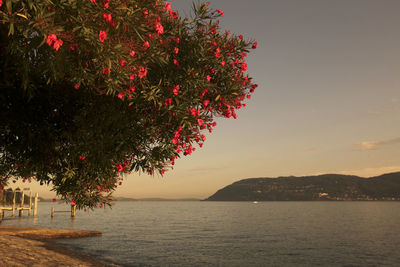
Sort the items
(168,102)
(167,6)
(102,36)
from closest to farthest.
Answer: (102,36) < (168,102) < (167,6)

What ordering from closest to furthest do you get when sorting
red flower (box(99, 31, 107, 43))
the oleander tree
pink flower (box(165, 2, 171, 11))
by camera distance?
red flower (box(99, 31, 107, 43))
the oleander tree
pink flower (box(165, 2, 171, 11))

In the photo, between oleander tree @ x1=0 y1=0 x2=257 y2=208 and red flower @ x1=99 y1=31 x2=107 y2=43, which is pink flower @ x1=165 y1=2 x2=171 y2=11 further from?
red flower @ x1=99 y1=31 x2=107 y2=43

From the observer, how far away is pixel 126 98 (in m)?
8.08

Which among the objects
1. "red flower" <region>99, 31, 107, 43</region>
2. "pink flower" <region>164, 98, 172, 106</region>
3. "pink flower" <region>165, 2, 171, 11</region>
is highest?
"pink flower" <region>165, 2, 171, 11</region>

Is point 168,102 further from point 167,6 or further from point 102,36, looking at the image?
point 167,6

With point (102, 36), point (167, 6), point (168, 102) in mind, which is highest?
point (167, 6)

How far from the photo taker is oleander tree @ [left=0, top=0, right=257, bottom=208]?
21.9ft

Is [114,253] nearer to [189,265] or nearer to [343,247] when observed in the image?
[189,265]

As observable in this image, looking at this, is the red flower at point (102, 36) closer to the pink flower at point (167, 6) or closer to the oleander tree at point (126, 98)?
the oleander tree at point (126, 98)

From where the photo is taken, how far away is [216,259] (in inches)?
1337

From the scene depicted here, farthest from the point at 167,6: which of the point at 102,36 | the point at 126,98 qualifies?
the point at 102,36

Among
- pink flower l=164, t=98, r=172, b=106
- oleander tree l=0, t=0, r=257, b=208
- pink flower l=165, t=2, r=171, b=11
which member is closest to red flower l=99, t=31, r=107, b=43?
oleander tree l=0, t=0, r=257, b=208

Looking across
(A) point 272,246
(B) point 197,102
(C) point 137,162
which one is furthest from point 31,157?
(A) point 272,246

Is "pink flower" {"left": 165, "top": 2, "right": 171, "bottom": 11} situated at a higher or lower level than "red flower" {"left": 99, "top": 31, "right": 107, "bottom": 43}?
higher
